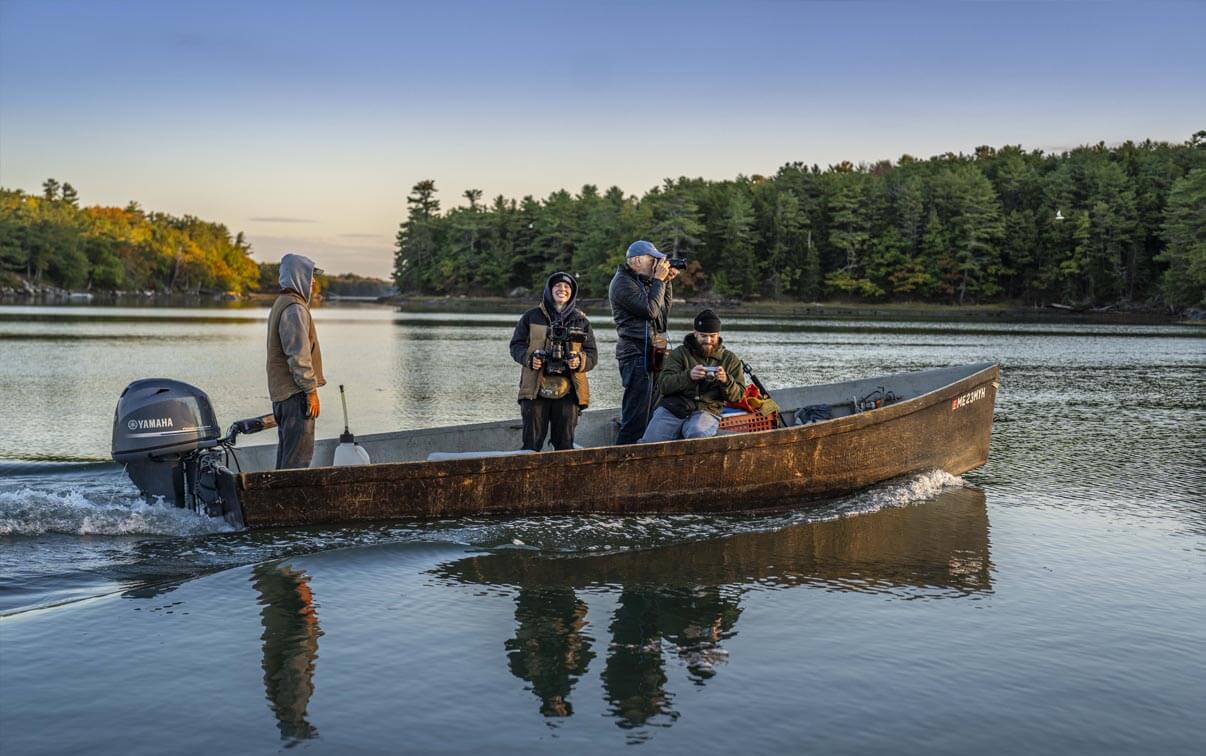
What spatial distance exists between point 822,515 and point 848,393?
3.28 meters

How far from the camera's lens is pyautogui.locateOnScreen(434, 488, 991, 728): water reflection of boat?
5363mm

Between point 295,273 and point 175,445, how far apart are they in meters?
1.60

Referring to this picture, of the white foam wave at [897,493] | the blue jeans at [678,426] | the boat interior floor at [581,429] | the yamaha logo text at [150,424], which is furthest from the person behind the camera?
the boat interior floor at [581,429]

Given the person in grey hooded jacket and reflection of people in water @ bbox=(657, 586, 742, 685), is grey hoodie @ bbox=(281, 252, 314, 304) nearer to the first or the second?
the person in grey hooded jacket

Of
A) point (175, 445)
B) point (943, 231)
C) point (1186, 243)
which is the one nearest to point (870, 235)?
point (943, 231)

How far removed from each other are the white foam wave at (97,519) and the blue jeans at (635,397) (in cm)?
358

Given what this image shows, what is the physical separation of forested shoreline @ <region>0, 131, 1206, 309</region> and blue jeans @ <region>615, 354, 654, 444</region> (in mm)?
66754

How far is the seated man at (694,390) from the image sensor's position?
9141 millimetres

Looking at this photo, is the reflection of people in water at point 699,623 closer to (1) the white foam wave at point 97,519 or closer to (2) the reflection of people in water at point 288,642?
(2) the reflection of people in water at point 288,642

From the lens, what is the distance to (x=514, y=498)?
8500 mm

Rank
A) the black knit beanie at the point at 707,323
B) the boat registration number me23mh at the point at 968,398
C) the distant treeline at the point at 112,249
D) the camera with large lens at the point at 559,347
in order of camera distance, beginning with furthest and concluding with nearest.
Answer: the distant treeline at the point at 112,249
the boat registration number me23mh at the point at 968,398
the camera with large lens at the point at 559,347
the black knit beanie at the point at 707,323

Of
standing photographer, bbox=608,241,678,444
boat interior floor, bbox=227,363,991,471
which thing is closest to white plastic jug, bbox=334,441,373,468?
boat interior floor, bbox=227,363,991,471

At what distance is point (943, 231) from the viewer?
291 ft

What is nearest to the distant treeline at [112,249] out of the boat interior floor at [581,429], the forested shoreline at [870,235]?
the forested shoreline at [870,235]
